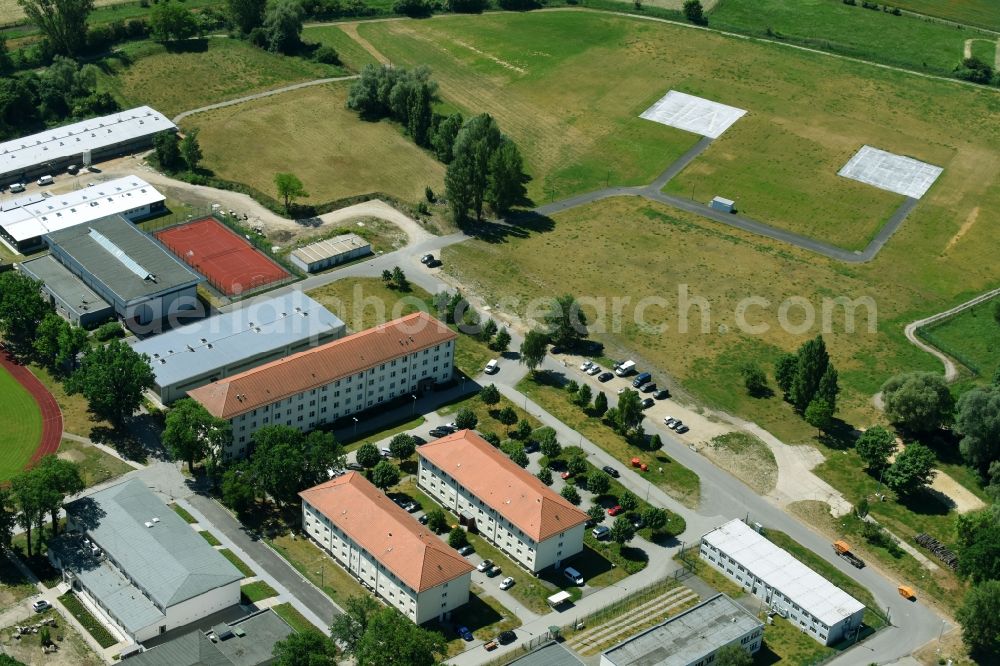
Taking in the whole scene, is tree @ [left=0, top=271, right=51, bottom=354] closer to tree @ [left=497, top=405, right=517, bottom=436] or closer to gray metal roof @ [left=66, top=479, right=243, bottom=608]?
gray metal roof @ [left=66, top=479, right=243, bottom=608]

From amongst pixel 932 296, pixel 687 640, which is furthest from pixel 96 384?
pixel 932 296

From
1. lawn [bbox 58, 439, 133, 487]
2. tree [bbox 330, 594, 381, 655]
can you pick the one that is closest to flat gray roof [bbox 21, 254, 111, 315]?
lawn [bbox 58, 439, 133, 487]

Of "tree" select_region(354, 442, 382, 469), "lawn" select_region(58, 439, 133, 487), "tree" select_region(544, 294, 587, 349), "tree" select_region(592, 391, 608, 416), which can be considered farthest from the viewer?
"tree" select_region(544, 294, 587, 349)

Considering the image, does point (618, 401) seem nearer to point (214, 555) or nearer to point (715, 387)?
point (715, 387)

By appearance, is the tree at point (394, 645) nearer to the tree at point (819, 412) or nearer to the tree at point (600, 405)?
the tree at point (600, 405)

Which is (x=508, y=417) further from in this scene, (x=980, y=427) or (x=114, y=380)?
(x=980, y=427)

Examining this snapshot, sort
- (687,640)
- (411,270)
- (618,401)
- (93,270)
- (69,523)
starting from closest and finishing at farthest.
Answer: (687,640)
(69,523)
(618,401)
(93,270)
(411,270)
